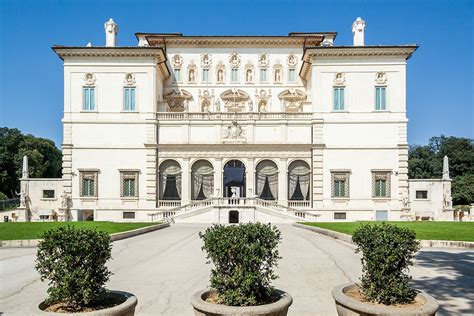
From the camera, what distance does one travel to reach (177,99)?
42594mm

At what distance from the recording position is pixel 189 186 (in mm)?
37656

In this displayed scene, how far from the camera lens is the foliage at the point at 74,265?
5.82m

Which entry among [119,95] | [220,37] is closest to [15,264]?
[119,95]

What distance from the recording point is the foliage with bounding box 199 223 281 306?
602cm

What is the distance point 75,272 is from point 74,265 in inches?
4.9

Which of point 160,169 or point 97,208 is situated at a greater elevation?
point 160,169

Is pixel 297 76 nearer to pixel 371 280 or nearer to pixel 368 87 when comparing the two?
pixel 368 87

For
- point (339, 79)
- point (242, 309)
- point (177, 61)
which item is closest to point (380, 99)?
point (339, 79)

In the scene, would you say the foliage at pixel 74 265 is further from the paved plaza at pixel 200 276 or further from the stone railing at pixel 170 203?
the stone railing at pixel 170 203

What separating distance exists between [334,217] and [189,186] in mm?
13821

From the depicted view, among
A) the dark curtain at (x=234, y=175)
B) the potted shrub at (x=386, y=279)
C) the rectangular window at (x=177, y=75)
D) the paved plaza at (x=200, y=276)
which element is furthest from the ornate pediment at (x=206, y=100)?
the potted shrub at (x=386, y=279)

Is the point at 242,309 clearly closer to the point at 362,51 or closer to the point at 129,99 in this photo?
the point at 129,99

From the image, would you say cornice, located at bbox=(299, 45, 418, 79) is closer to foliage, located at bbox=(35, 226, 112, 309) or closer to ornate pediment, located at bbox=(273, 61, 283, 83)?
ornate pediment, located at bbox=(273, 61, 283, 83)

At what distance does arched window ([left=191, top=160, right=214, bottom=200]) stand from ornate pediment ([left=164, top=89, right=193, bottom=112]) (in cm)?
771
